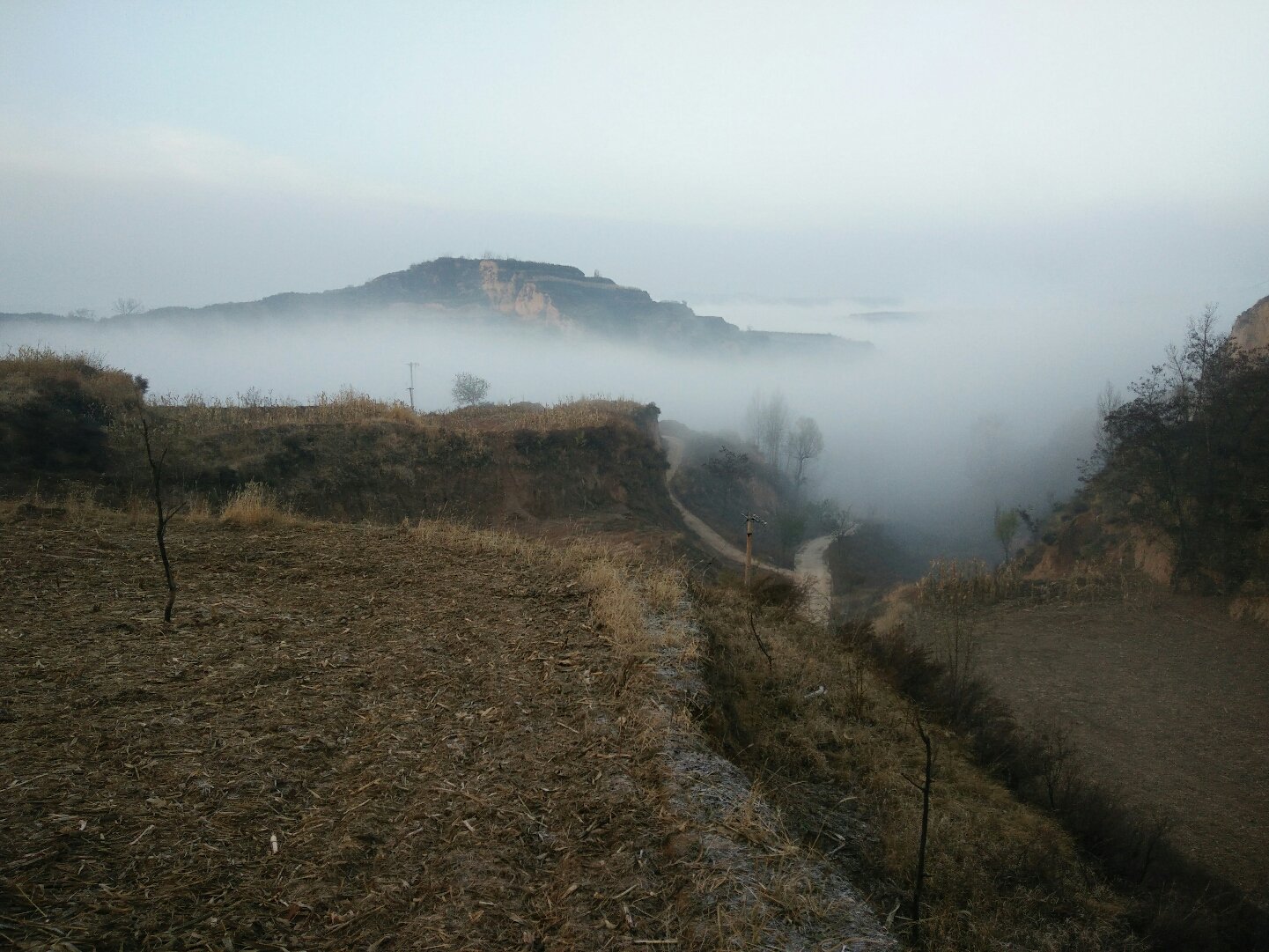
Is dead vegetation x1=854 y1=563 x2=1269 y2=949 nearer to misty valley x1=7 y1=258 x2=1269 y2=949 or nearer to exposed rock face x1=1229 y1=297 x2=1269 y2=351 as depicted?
misty valley x1=7 y1=258 x2=1269 y2=949

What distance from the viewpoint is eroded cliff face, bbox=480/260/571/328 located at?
15912cm

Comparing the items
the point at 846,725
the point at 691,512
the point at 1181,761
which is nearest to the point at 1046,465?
the point at 691,512

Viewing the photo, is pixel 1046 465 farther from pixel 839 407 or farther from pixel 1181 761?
pixel 1181 761

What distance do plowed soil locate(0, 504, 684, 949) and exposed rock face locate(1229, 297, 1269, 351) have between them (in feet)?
181

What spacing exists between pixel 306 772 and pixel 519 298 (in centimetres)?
16481

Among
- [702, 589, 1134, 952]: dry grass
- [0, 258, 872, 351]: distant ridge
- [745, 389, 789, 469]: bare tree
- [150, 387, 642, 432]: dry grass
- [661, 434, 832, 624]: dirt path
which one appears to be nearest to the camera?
[702, 589, 1134, 952]: dry grass

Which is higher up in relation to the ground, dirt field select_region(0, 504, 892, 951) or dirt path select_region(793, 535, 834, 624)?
dirt field select_region(0, 504, 892, 951)

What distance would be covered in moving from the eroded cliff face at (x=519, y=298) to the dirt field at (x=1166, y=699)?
14347cm

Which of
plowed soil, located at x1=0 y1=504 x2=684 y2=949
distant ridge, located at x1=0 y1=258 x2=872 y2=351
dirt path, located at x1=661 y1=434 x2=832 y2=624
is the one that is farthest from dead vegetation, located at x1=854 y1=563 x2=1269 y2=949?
distant ridge, located at x1=0 y1=258 x2=872 y2=351

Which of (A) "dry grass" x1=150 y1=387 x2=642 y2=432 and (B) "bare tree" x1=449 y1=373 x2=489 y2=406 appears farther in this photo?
(B) "bare tree" x1=449 y1=373 x2=489 y2=406

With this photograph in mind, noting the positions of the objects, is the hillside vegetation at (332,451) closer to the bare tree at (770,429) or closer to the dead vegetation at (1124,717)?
the dead vegetation at (1124,717)

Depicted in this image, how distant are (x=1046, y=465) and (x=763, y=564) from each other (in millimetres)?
64982

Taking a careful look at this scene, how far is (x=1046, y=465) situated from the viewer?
86.9 m

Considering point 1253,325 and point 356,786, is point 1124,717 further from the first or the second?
point 1253,325
